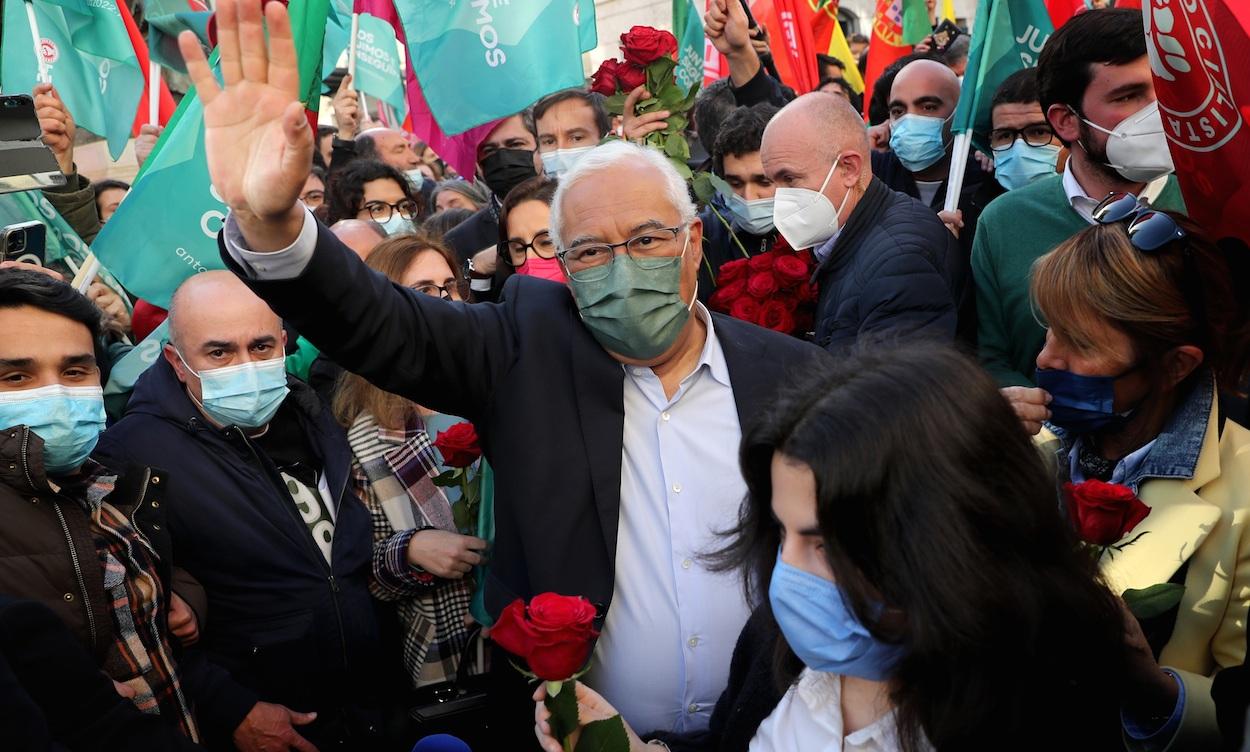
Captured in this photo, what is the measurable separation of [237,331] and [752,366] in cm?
187

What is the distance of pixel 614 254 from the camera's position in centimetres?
295

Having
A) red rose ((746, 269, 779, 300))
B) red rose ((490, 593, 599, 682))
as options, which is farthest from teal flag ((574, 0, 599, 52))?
red rose ((490, 593, 599, 682))

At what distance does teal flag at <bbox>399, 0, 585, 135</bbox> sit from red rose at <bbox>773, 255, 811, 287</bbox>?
5.34 feet

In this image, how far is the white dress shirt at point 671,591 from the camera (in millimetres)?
2828

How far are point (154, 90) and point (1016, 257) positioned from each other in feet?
18.7

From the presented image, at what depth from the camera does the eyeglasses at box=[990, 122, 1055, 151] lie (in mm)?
5410

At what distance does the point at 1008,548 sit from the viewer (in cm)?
188

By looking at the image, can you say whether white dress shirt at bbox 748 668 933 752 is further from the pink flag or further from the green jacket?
the pink flag

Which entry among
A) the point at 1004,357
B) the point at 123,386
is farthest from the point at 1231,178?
the point at 123,386

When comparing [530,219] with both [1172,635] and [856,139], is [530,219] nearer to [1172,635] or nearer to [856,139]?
[856,139]

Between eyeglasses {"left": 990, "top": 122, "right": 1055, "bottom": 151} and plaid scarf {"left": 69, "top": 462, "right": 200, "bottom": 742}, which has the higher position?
eyeglasses {"left": 990, "top": 122, "right": 1055, "bottom": 151}

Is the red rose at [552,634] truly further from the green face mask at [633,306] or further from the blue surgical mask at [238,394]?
the blue surgical mask at [238,394]

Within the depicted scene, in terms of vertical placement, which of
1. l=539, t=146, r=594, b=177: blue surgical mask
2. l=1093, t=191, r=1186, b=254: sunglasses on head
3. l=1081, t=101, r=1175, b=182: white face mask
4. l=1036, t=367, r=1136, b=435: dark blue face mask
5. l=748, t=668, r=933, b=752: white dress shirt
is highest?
l=1093, t=191, r=1186, b=254: sunglasses on head

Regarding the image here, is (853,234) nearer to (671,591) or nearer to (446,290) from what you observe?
(446,290)
